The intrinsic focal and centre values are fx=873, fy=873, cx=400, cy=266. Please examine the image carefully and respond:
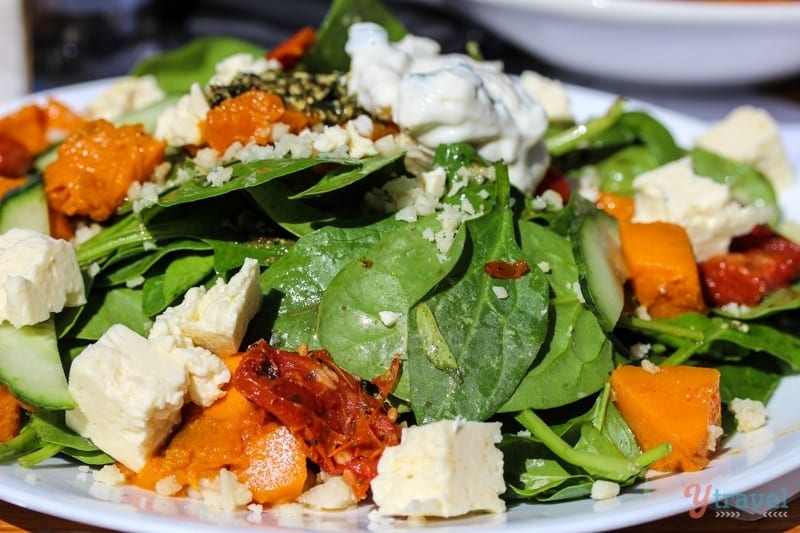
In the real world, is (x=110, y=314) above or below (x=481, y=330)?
below

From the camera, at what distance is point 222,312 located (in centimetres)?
197

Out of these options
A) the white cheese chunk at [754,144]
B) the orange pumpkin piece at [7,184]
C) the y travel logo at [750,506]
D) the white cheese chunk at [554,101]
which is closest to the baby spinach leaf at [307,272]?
the orange pumpkin piece at [7,184]

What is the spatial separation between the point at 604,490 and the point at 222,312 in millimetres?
930

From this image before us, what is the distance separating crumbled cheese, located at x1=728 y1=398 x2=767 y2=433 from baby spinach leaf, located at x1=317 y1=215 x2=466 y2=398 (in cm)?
83

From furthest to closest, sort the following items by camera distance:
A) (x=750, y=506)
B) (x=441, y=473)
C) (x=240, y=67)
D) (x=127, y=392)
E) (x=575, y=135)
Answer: (x=575, y=135) → (x=240, y=67) → (x=750, y=506) → (x=127, y=392) → (x=441, y=473)

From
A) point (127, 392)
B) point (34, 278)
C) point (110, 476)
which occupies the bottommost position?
point (110, 476)

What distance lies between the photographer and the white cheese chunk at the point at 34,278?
1.98 m

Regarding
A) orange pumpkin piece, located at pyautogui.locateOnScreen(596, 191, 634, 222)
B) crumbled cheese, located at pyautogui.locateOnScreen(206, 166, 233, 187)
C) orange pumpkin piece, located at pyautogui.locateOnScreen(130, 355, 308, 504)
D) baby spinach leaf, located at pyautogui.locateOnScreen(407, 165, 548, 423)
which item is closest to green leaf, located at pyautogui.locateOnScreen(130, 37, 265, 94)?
crumbled cheese, located at pyautogui.locateOnScreen(206, 166, 233, 187)

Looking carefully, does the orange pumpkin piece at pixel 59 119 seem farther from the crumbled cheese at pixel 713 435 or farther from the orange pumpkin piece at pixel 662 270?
the crumbled cheese at pixel 713 435

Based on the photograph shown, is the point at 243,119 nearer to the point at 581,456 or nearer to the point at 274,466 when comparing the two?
the point at 274,466

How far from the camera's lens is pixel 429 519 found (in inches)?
70.6

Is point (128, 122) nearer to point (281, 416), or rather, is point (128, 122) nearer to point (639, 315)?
point (281, 416)

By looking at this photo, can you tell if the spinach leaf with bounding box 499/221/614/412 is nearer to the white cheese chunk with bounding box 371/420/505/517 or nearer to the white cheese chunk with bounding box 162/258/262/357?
the white cheese chunk with bounding box 371/420/505/517

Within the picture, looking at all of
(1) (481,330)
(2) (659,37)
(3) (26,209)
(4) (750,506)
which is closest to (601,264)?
(1) (481,330)
